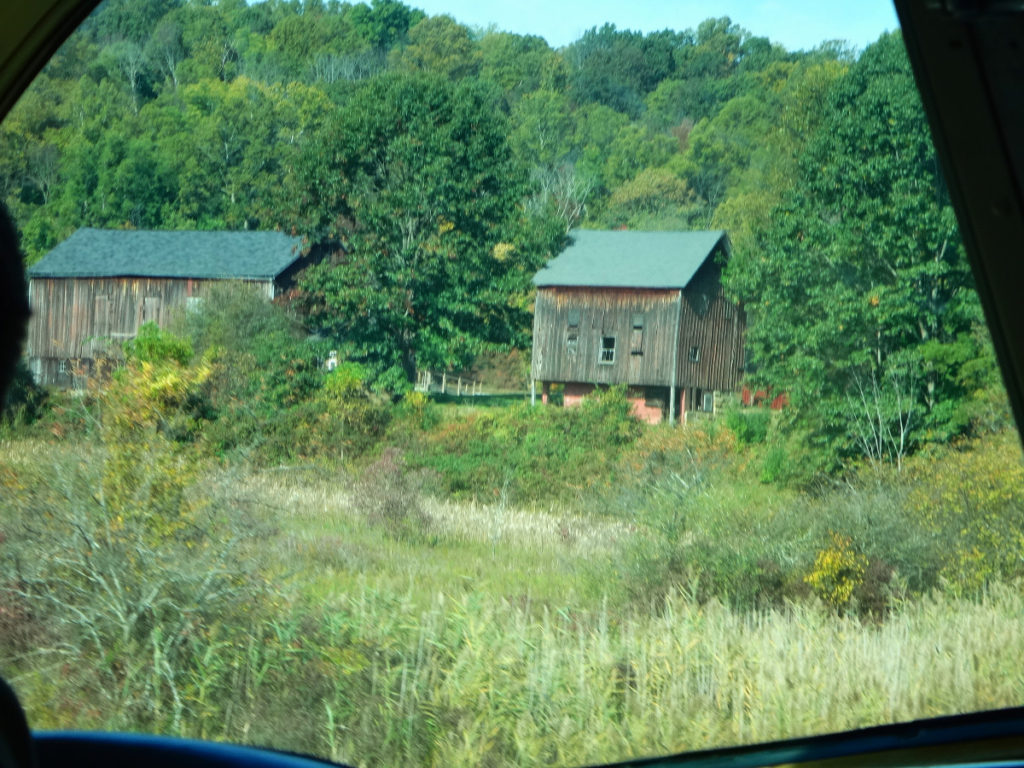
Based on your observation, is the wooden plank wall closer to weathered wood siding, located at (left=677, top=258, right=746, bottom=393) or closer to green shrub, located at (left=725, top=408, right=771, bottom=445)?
weathered wood siding, located at (left=677, top=258, right=746, bottom=393)

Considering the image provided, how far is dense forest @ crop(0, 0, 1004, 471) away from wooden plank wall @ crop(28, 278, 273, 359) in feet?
1.43

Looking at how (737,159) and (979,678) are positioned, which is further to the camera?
(737,159)

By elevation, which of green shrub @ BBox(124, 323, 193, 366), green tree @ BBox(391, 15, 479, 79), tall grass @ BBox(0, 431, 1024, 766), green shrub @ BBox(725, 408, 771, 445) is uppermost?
green tree @ BBox(391, 15, 479, 79)

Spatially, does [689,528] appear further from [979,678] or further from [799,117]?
[799,117]

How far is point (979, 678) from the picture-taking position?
169 inches

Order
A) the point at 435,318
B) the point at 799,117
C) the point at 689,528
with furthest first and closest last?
the point at 435,318, the point at 799,117, the point at 689,528

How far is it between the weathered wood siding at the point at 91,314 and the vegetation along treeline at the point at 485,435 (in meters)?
0.19

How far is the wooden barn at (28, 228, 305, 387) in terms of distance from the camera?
5.79 meters

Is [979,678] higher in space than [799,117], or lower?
lower

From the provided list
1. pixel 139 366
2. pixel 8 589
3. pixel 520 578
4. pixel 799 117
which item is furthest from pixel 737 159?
pixel 8 589

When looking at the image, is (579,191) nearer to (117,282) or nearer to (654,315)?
(654,315)

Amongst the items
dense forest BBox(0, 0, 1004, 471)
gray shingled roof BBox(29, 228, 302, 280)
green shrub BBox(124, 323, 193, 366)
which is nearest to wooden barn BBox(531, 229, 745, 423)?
dense forest BBox(0, 0, 1004, 471)

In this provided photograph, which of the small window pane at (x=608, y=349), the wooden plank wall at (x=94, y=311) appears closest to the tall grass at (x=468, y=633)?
the wooden plank wall at (x=94, y=311)

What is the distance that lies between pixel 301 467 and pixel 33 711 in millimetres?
2179
